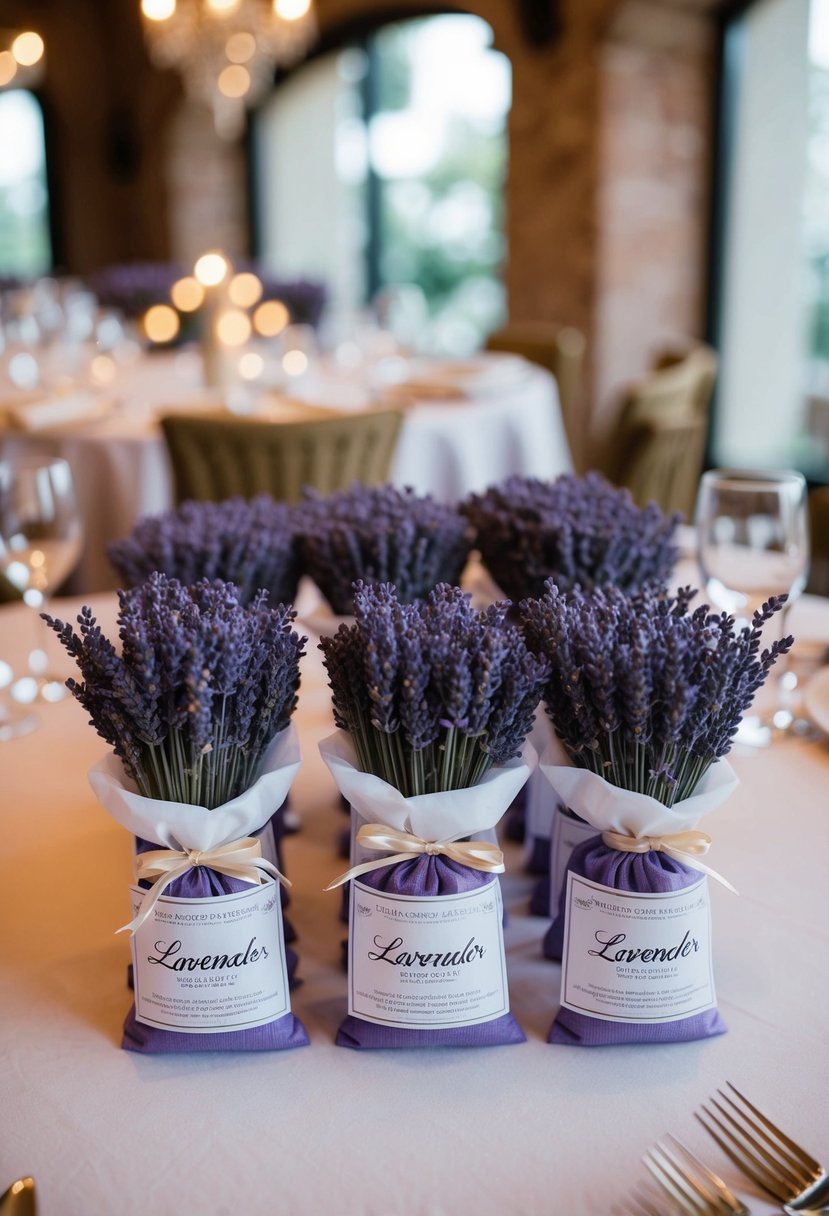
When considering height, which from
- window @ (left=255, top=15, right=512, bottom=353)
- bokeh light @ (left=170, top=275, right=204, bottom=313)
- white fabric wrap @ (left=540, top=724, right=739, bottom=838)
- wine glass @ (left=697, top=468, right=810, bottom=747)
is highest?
window @ (left=255, top=15, right=512, bottom=353)

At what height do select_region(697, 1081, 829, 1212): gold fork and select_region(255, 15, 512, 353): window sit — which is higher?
select_region(255, 15, 512, 353): window

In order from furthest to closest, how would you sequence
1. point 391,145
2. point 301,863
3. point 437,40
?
1. point 391,145
2. point 437,40
3. point 301,863

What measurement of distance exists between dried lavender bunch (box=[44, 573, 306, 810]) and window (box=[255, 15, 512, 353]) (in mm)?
5340

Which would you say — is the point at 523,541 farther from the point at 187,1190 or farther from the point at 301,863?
the point at 187,1190

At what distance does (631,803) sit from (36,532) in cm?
87

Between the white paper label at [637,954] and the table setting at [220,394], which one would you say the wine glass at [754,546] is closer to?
the white paper label at [637,954]

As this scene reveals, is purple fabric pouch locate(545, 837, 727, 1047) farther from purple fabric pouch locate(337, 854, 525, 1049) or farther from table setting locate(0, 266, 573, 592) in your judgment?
table setting locate(0, 266, 573, 592)

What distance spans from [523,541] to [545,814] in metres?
0.25

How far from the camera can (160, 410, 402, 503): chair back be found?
2283mm

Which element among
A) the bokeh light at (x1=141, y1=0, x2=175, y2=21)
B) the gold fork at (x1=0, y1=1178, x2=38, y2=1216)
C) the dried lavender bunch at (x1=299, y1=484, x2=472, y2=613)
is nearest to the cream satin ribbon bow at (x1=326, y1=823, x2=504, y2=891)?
the gold fork at (x1=0, y1=1178, x2=38, y2=1216)

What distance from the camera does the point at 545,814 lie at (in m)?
0.90

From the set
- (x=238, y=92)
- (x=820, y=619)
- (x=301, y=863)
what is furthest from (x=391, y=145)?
(x=301, y=863)

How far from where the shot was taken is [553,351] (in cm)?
404

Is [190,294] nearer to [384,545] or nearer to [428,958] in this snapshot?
[384,545]
